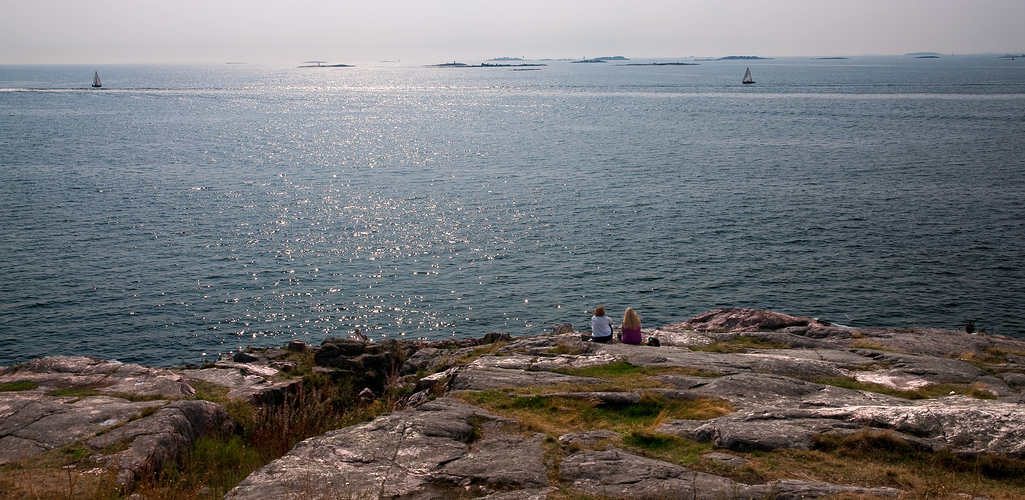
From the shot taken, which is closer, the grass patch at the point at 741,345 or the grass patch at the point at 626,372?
the grass patch at the point at 626,372

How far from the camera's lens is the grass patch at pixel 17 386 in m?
15.3

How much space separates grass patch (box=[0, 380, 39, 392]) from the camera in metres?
15.3

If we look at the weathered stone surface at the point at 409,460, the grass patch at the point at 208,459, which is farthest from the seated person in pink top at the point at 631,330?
the weathered stone surface at the point at 409,460

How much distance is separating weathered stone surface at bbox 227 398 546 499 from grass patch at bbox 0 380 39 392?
26.7 feet

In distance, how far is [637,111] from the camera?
5709 inches

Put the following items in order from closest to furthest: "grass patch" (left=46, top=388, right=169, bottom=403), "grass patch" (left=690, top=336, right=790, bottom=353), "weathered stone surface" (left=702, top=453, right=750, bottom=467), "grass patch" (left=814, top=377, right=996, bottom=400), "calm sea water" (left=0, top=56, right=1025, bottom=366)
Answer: "weathered stone surface" (left=702, top=453, right=750, bottom=467)
"grass patch" (left=814, top=377, right=996, bottom=400)
"grass patch" (left=46, top=388, right=169, bottom=403)
"grass patch" (left=690, top=336, right=790, bottom=353)
"calm sea water" (left=0, top=56, right=1025, bottom=366)

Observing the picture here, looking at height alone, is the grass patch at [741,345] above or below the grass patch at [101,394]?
below

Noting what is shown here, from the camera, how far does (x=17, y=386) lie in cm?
1543

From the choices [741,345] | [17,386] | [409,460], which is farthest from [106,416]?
[741,345]

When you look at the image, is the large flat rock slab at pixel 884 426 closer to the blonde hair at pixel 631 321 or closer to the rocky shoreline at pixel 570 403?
the rocky shoreline at pixel 570 403

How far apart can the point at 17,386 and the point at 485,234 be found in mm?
36364

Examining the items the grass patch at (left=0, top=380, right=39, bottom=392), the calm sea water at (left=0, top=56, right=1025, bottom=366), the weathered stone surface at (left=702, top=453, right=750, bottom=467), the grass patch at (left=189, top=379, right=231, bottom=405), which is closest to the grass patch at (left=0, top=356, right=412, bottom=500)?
the grass patch at (left=189, top=379, right=231, bottom=405)

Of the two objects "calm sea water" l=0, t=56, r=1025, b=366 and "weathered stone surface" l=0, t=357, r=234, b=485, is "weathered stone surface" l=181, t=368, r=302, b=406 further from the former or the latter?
"calm sea water" l=0, t=56, r=1025, b=366

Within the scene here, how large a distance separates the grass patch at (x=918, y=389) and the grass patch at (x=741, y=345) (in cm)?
395
